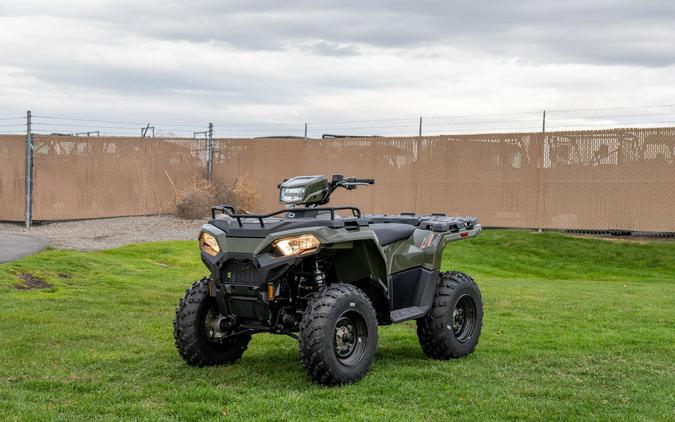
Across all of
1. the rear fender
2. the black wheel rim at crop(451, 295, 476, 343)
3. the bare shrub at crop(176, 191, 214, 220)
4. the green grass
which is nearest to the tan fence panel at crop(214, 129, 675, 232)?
the bare shrub at crop(176, 191, 214, 220)

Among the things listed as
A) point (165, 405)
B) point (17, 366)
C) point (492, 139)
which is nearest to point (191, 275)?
point (17, 366)

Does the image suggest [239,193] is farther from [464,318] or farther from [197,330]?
[197,330]

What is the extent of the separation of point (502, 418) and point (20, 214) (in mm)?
20555

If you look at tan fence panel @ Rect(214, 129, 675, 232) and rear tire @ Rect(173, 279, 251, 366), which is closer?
rear tire @ Rect(173, 279, 251, 366)

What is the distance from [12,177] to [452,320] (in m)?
19.0

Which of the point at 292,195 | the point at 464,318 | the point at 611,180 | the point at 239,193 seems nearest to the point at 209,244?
the point at 292,195

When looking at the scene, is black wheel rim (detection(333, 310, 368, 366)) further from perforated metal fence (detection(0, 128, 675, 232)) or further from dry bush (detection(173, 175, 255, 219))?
dry bush (detection(173, 175, 255, 219))

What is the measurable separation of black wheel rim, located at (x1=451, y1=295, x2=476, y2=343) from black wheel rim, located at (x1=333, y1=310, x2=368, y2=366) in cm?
150

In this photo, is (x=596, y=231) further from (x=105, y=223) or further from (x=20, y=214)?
(x=20, y=214)

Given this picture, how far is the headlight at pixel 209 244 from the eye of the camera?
22.9 ft

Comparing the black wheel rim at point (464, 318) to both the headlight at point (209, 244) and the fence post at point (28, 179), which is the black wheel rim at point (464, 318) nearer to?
the headlight at point (209, 244)

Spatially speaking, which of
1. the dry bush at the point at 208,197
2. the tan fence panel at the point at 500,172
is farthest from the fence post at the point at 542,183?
the dry bush at the point at 208,197

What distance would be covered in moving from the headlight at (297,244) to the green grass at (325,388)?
102 centimetres

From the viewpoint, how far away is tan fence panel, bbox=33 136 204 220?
24.3 meters
